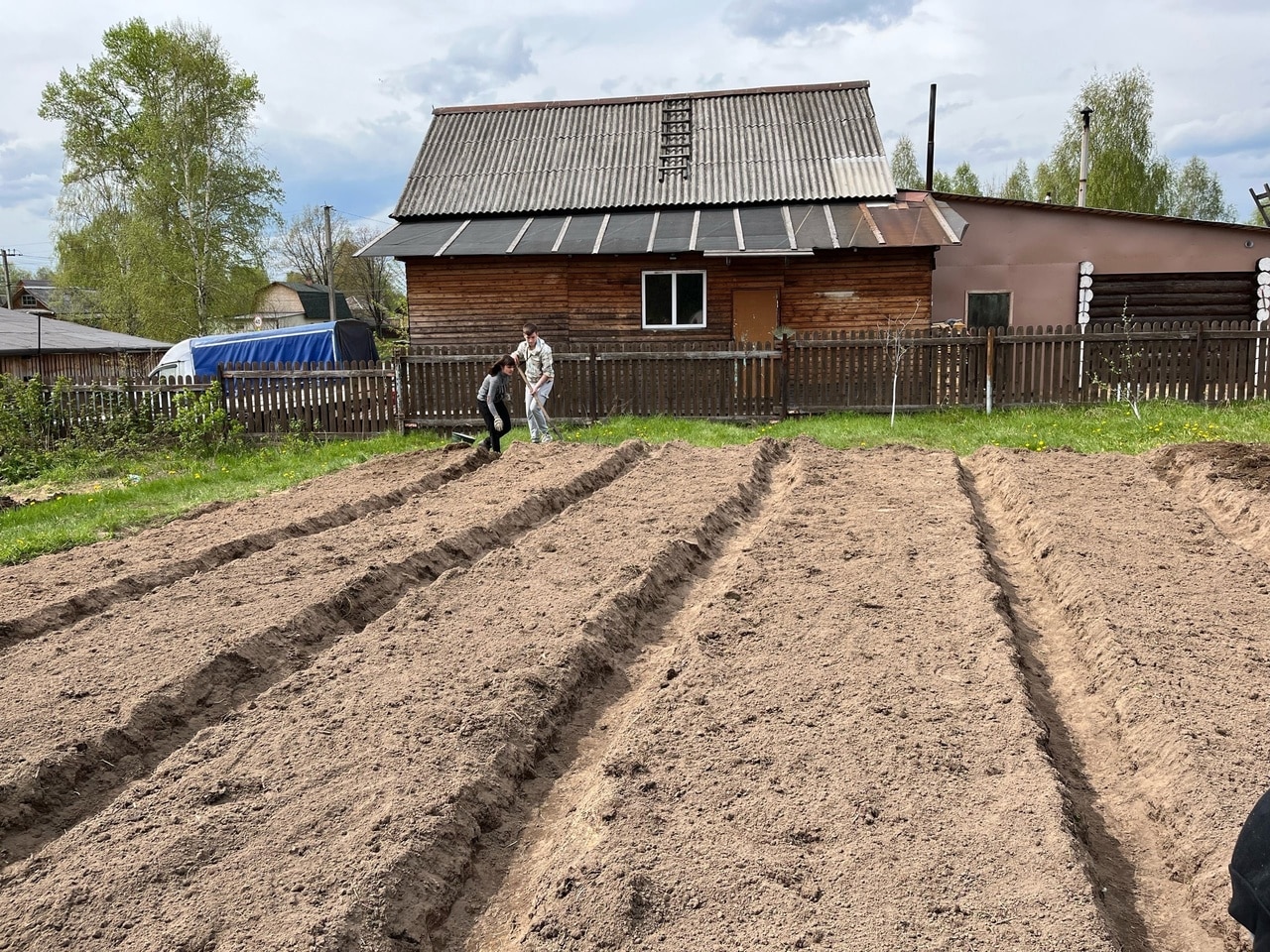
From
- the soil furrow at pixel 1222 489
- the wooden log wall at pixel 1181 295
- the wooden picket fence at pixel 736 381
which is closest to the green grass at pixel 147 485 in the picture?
the wooden picket fence at pixel 736 381

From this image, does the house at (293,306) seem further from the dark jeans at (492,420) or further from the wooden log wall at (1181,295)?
the dark jeans at (492,420)

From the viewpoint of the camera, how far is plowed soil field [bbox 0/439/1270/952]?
305cm

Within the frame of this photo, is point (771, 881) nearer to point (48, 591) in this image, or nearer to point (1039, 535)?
point (1039, 535)

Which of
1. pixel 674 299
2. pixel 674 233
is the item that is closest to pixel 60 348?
pixel 674 299

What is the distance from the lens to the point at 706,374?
1478cm

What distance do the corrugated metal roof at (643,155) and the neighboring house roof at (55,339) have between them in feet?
43.2

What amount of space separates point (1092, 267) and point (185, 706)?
2065 centimetres

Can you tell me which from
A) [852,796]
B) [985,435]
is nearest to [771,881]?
[852,796]

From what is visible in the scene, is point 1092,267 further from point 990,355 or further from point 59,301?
point 59,301

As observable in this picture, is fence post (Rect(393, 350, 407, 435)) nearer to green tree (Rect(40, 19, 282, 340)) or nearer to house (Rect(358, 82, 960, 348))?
house (Rect(358, 82, 960, 348))

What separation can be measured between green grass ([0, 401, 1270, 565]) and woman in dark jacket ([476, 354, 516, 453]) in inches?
53.0

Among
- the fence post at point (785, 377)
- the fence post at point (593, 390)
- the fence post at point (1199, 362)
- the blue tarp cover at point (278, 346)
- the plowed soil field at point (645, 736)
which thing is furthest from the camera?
the blue tarp cover at point (278, 346)

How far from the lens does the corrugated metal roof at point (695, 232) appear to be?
1764 cm

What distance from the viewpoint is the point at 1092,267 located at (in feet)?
Result: 67.3
